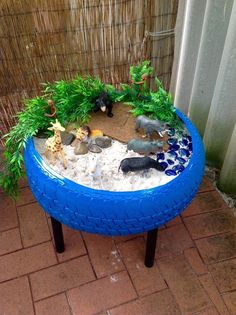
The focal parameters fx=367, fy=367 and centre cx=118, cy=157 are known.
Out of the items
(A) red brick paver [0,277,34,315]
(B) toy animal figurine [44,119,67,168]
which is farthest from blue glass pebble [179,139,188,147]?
(A) red brick paver [0,277,34,315]

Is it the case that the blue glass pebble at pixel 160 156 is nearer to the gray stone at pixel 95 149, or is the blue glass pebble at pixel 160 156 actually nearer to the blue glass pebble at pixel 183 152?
the blue glass pebble at pixel 183 152

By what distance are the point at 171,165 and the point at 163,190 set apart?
0.19 metres

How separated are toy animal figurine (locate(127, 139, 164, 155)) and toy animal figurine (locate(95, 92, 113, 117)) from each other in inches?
10.3

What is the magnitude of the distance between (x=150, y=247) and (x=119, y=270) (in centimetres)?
27

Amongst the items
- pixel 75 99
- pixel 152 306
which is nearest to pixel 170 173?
pixel 75 99

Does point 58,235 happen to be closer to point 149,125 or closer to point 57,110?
point 57,110

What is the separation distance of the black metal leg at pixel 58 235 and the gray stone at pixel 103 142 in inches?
18.2

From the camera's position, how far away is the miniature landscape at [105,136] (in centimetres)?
162

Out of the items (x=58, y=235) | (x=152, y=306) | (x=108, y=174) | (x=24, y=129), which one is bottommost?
(x=152, y=306)

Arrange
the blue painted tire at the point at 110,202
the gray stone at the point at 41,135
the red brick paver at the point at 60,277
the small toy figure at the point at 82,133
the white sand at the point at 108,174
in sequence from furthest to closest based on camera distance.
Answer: the red brick paver at the point at 60,277 → the gray stone at the point at 41,135 → the small toy figure at the point at 82,133 → the white sand at the point at 108,174 → the blue painted tire at the point at 110,202

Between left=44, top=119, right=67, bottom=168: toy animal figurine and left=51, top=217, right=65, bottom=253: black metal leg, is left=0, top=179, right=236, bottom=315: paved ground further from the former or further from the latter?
left=44, top=119, right=67, bottom=168: toy animal figurine

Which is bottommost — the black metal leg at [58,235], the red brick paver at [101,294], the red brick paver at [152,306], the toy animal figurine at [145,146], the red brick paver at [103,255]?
the red brick paver at [152,306]

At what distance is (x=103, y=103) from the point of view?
6.00ft

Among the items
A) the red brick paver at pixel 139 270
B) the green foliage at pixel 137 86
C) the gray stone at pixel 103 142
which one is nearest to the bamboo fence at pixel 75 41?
the green foliage at pixel 137 86
